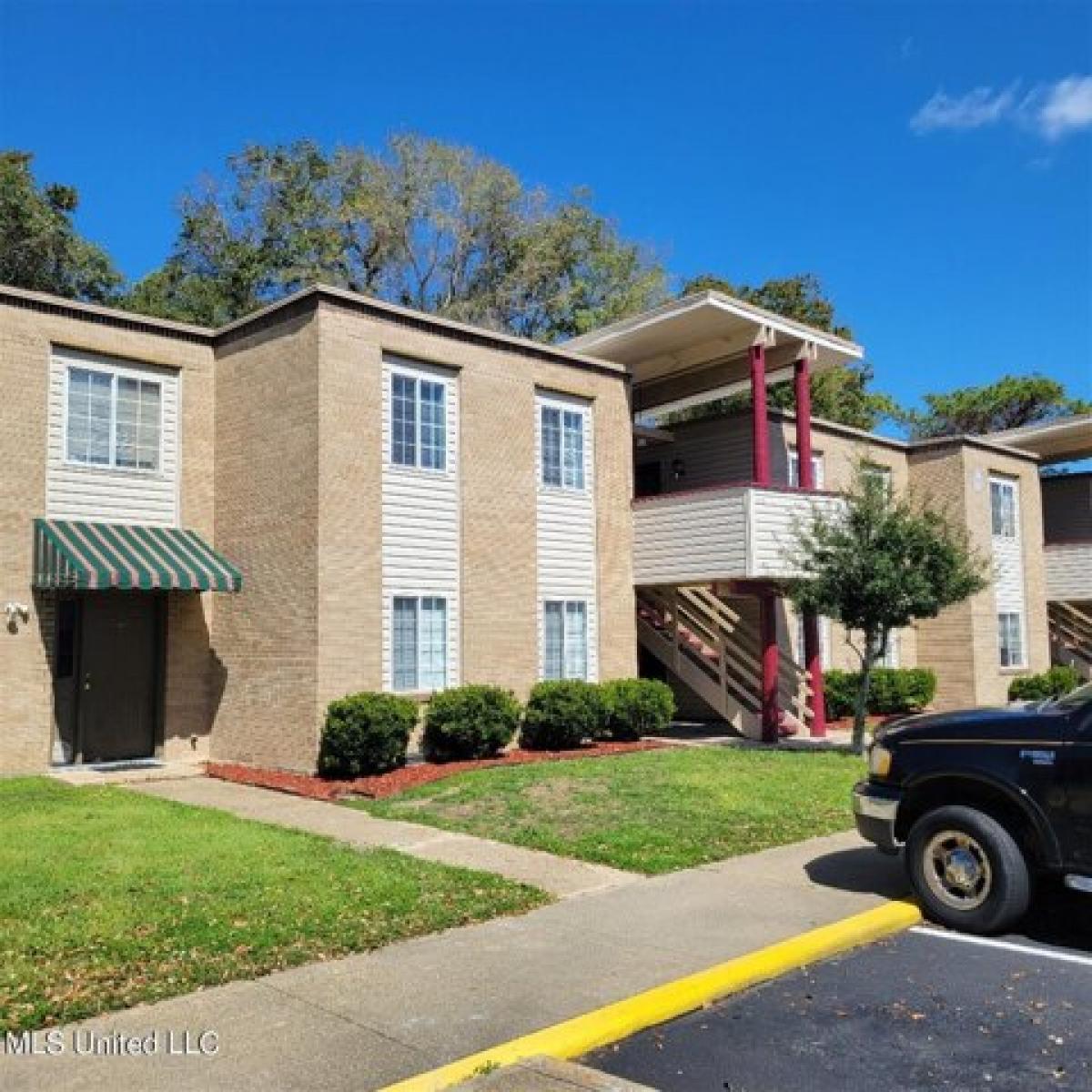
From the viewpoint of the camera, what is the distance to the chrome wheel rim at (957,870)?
707cm

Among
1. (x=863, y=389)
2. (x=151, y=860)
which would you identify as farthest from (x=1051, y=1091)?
(x=863, y=389)

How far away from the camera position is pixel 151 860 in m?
8.67

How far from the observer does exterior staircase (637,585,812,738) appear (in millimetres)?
19766

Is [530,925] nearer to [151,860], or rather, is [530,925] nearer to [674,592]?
[151,860]

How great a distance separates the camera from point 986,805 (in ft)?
23.8

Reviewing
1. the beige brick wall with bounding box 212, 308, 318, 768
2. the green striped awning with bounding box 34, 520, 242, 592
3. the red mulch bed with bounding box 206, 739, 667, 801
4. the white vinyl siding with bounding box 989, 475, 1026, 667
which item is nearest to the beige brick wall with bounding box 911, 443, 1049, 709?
the white vinyl siding with bounding box 989, 475, 1026, 667

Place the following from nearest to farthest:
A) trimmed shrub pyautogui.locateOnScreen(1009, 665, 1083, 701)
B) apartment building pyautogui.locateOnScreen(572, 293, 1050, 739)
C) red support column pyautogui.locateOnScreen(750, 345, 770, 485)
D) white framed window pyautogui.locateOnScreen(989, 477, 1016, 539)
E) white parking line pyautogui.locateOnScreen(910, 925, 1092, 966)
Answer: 1. white parking line pyautogui.locateOnScreen(910, 925, 1092, 966)
2. apartment building pyautogui.locateOnScreen(572, 293, 1050, 739)
3. red support column pyautogui.locateOnScreen(750, 345, 770, 485)
4. trimmed shrub pyautogui.locateOnScreen(1009, 665, 1083, 701)
5. white framed window pyautogui.locateOnScreen(989, 477, 1016, 539)

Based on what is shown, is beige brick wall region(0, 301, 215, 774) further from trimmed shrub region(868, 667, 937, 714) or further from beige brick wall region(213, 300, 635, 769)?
trimmed shrub region(868, 667, 937, 714)

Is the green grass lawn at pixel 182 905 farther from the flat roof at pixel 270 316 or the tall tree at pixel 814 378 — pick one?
the tall tree at pixel 814 378

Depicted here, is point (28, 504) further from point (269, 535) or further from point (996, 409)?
point (996, 409)

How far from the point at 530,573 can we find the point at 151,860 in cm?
979

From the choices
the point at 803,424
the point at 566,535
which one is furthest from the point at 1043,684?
the point at 566,535

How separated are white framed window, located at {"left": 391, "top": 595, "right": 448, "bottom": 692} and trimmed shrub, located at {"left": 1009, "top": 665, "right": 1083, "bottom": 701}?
49.0ft

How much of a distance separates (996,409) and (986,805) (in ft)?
154
